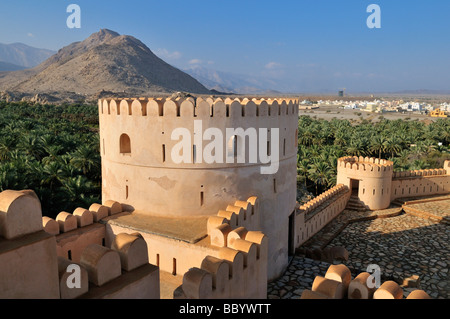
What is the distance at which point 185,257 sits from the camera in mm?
5887

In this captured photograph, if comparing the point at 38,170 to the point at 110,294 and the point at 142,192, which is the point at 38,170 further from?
the point at 110,294

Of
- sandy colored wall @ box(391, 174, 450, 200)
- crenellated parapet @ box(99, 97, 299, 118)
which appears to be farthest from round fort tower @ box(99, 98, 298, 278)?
sandy colored wall @ box(391, 174, 450, 200)

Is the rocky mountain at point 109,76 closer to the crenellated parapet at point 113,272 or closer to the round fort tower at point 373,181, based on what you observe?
A: the round fort tower at point 373,181

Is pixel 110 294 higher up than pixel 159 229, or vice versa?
pixel 110 294

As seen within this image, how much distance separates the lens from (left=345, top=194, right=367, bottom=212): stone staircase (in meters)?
16.5

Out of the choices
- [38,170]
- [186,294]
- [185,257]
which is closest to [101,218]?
[185,257]

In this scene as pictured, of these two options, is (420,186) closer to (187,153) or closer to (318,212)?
(318,212)

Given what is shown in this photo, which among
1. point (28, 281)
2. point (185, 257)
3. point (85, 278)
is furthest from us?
point (185, 257)

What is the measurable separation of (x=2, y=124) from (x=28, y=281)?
109 feet

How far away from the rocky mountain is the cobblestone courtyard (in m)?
83.4

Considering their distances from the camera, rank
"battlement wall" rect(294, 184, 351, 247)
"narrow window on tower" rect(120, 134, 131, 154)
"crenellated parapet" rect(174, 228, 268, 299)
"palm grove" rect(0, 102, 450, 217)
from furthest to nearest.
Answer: "palm grove" rect(0, 102, 450, 217) → "battlement wall" rect(294, 184, 351, 247) → "narrow window on tower" rect(120, 134, 131, 154) → "crenellated parapet" rect(174, 228, 268, 299)

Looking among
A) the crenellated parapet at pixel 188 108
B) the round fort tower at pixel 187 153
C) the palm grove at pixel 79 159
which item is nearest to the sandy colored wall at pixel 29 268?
the round fort tower at pixel 187 153

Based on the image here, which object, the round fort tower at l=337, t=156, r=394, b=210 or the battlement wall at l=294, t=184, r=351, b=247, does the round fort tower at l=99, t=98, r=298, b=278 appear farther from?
the round fort tower at l=337, t=156, r=394, b=210

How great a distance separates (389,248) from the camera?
12391mm
